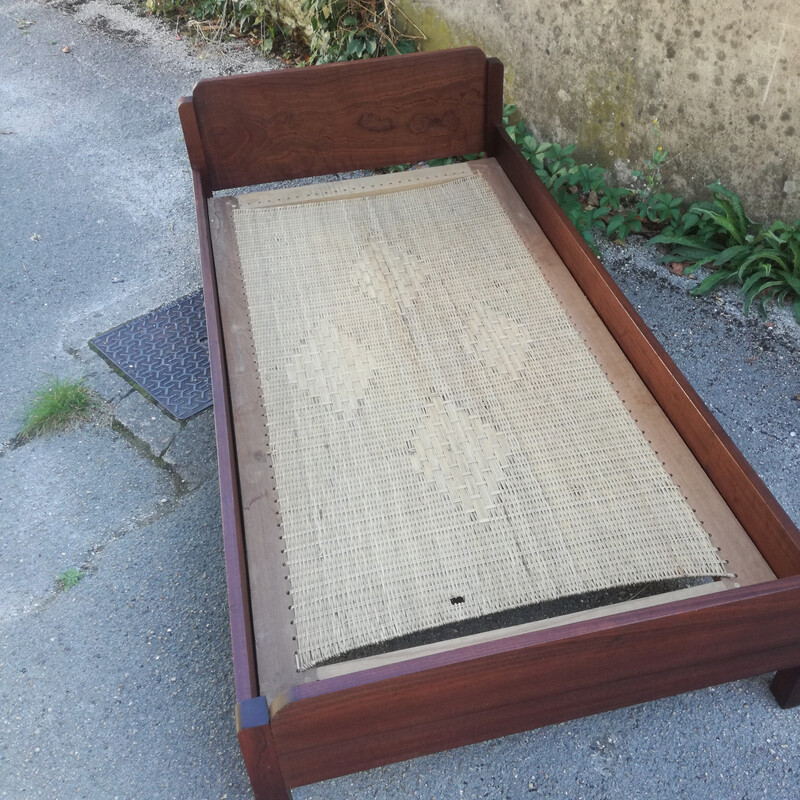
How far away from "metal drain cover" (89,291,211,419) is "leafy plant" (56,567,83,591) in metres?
0.60

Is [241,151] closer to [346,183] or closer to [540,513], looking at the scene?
[346,183]

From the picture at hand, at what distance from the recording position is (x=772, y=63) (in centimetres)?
254

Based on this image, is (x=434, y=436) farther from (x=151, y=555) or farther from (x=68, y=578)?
(x=68, y=578)

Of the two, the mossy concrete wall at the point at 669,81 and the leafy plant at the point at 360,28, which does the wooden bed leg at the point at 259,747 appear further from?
the leafy plant at the point at 360,28

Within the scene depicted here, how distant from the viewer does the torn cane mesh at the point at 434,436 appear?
1.67 metres

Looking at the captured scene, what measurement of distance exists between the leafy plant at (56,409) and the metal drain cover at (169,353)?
6.9 inches

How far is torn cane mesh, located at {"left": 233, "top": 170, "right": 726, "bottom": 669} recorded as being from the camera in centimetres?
167

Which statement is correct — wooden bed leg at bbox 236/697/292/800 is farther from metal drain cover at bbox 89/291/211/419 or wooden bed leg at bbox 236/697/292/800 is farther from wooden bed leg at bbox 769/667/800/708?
metal drain cover at bbox 89/291/211/419

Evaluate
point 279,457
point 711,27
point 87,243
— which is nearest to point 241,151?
point 87,243

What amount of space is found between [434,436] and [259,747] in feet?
2.88

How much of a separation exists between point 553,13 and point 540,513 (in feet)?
7.48

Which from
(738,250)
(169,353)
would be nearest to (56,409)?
(169,353)

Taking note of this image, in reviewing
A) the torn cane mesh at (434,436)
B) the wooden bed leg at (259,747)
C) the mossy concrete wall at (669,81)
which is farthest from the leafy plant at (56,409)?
the mossy concrete wall at (669,81)

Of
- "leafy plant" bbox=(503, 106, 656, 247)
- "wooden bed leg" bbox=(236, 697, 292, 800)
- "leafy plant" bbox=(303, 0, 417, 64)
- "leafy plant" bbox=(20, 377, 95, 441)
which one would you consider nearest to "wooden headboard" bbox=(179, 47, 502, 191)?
"leafy plant" bbox=(503, 106, 656, 247)
